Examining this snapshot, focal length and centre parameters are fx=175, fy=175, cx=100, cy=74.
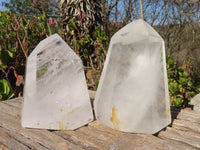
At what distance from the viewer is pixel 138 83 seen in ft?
2.02

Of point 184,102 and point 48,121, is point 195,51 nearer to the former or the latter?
point 184,102

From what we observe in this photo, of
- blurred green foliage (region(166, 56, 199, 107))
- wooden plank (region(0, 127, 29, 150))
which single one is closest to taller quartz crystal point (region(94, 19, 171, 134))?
wooden plank (region(0, 127, 29, 150))

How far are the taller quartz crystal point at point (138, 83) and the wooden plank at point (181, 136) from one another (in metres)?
0.03

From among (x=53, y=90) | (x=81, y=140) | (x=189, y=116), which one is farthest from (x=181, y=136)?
(x=53, y=90)

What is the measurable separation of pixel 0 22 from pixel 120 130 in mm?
2318

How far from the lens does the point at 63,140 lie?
0.61m

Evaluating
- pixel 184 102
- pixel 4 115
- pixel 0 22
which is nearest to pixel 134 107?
pixel 4 115

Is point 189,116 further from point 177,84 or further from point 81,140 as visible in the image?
point 177,84

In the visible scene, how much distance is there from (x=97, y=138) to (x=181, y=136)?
0.31 meters

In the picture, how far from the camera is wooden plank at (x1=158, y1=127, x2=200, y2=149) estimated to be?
23.5 inches

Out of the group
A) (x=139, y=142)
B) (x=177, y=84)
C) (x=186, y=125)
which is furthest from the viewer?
(x=177, y=84)

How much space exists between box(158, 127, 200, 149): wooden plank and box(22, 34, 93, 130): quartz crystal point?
34 centimetres

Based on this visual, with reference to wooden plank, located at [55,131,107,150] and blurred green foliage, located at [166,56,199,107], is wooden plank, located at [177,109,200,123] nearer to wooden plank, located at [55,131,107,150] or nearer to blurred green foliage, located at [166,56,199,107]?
wooden plank, located at [55,131,107,150]

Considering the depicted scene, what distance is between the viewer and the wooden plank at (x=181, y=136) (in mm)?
598
